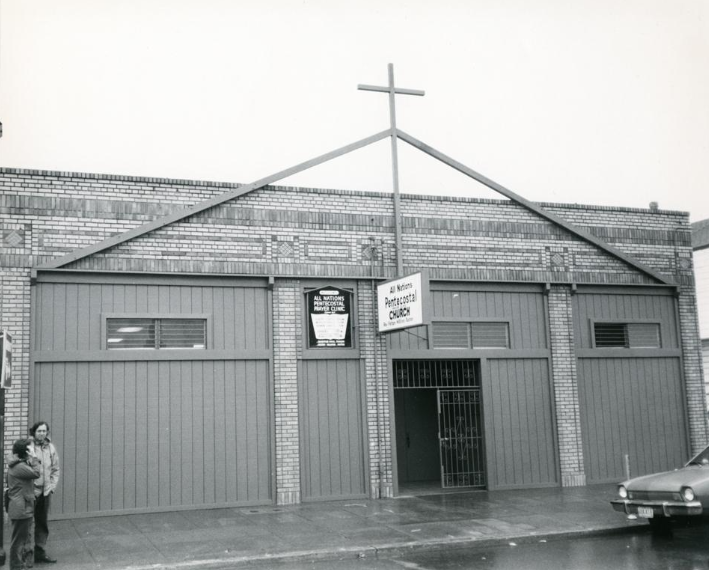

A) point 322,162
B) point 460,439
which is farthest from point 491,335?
point 322,162

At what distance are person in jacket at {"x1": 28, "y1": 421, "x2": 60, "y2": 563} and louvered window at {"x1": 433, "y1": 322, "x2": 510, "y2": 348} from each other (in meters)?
7.85

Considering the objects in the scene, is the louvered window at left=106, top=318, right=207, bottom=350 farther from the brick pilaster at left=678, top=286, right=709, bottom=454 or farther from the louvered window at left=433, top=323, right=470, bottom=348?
the brick pilaster at left=678, top=286, right=709, bottom=454

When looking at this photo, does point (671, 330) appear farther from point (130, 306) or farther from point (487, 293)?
point (130, 306)

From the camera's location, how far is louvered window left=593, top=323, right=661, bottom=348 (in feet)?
56.6

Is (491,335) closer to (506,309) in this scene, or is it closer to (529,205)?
(506,309)

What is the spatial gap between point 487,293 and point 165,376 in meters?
6.49

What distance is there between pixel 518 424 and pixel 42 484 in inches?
369

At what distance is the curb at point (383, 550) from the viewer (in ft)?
32.3

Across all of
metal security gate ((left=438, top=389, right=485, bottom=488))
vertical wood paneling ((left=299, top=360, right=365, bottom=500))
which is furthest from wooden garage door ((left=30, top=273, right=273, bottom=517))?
metal security gate ((left=438, top=389, right=485, bottom=488))

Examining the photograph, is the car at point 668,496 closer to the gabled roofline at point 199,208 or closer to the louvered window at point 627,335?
the louvered window at point 627,335

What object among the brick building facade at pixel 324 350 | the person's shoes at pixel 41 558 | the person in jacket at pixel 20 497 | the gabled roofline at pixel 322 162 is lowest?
the person's shoes at pixel 41 558

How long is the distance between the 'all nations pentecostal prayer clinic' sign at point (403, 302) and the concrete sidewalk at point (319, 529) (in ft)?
10.2

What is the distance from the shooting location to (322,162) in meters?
15.5

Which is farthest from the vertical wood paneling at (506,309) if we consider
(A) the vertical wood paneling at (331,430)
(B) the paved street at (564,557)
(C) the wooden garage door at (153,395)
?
(B) the paved street at (564,557)
